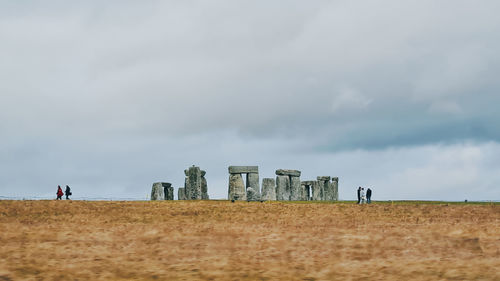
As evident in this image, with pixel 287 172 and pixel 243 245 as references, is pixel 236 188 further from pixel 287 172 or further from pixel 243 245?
pixel 243 245

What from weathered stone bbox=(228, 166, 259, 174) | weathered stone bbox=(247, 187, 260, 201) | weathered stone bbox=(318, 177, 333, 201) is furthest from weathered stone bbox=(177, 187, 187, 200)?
weathered stone bbox=(318, 177, 333, 201)

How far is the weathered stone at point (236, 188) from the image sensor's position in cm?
3591

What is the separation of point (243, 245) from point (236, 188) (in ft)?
62.0

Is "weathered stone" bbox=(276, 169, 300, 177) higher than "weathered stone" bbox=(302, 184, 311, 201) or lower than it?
higher

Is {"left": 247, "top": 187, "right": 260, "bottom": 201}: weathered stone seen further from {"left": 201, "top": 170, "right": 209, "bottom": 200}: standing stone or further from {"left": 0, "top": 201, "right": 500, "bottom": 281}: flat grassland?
{"left": 0, "top": 201, "right": 500, "bottom": 281}: flat grassland

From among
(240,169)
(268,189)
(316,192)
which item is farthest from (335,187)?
(240,169)

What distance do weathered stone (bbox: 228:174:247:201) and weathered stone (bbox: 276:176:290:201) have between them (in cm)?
526

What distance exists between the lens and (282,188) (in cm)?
4125

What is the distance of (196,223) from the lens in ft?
69.5

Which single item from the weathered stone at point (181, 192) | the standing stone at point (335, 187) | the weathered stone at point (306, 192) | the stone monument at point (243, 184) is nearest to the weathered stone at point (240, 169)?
the stone monument at point (243, 184)

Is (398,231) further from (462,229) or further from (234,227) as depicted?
(234,227)

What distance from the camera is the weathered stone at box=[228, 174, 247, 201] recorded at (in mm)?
35906

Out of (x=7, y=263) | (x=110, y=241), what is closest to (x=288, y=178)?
(x=110, y=241)

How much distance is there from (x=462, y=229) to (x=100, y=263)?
472 inches
